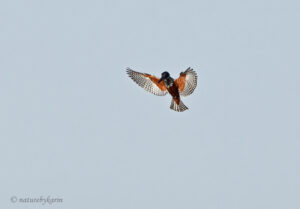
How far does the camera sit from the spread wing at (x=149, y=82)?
32.0m

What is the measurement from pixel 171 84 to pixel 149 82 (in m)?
1.50

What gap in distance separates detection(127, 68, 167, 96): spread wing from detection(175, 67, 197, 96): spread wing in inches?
36.4

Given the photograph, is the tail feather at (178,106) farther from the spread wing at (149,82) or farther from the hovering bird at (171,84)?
the spread wing at (149,82)

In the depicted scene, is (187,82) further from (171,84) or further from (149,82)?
(149,82)

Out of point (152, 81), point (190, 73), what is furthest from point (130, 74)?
point (190, 73)

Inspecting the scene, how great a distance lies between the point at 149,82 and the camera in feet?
106

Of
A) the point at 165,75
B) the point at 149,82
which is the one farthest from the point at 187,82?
the point at 149,82

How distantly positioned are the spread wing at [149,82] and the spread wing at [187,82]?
926mm

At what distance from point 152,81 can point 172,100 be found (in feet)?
4.06

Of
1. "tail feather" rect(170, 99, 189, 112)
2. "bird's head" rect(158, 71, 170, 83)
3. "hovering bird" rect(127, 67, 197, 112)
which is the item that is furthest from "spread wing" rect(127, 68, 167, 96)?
"tail feather" rect(170, 99, 189, 112)

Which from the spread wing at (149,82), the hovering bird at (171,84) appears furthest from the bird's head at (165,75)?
the spread wing at (149,82)

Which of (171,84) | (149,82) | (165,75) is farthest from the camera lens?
(149,82)

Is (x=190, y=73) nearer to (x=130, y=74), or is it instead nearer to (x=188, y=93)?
(x=188, y=93)

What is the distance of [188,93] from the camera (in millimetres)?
31109
